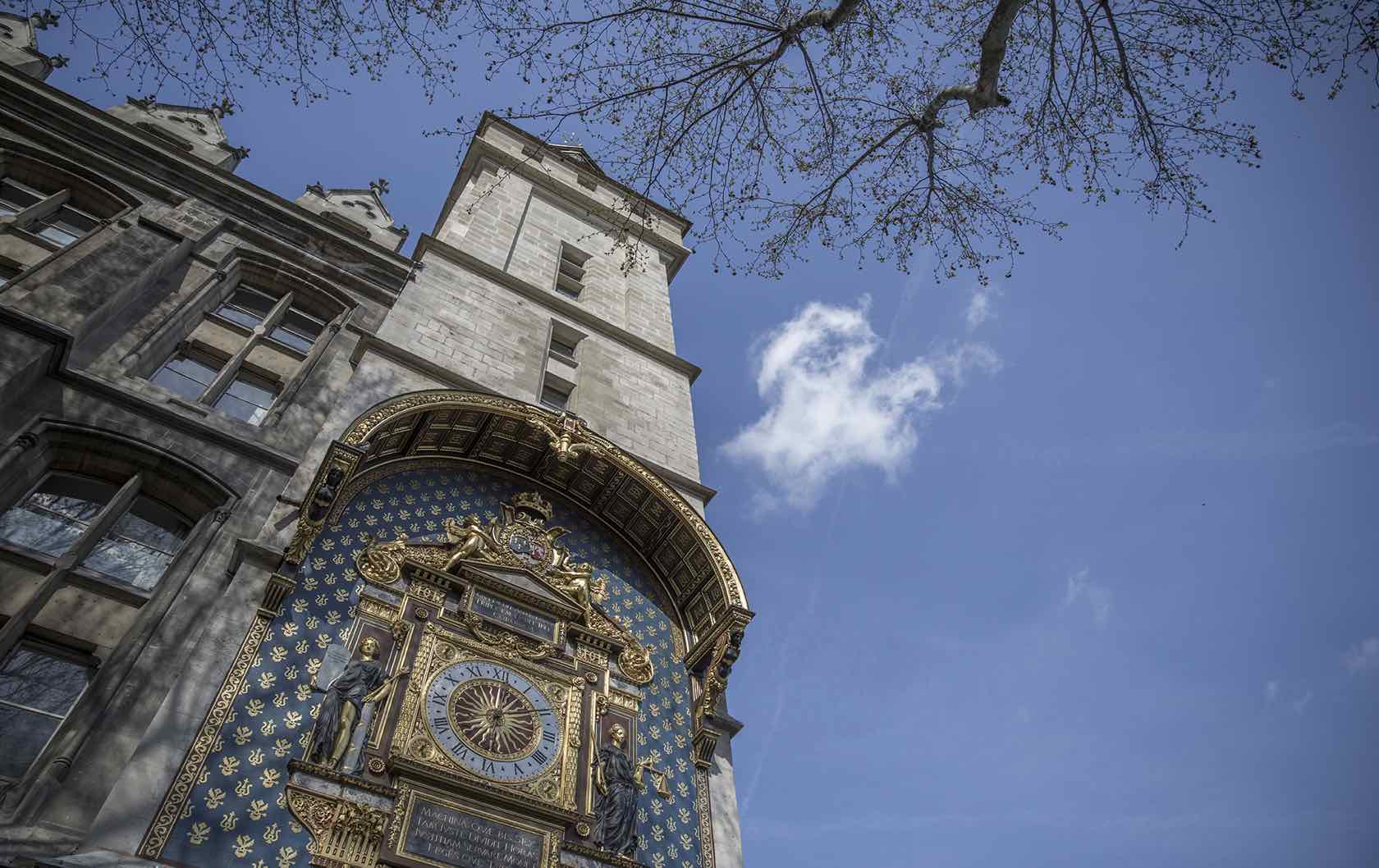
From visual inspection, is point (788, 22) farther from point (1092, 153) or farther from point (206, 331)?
point (206, 331)

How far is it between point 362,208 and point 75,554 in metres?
13.2

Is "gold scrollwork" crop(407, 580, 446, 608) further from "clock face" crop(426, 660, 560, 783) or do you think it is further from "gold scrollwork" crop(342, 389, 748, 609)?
"gold scrollwork" crop(342, 389, 748, 609)

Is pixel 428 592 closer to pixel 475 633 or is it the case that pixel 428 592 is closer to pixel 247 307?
pixel 475 633

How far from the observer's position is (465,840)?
32.6ft

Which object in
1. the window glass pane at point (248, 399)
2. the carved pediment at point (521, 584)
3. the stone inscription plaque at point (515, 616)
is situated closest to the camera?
Result: the stone inscription plaque at point (515, 616)

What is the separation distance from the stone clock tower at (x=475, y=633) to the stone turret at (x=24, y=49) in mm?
8618

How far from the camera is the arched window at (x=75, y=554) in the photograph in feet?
30.1

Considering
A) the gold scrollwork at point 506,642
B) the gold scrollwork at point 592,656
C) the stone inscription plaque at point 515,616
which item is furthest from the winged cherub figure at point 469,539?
the gold scrollwork at point 592,656

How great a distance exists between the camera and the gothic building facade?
929 cm

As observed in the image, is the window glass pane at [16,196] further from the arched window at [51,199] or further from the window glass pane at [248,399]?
the window glass pane at [248,399]

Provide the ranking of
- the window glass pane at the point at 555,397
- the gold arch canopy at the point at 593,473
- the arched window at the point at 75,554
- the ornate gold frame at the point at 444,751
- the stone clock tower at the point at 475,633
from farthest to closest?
the window glass pane at the point at 555,397 < the gold arch canopy at the point at 593,473 < the ornate gold frame at the point at 444,751 < the stone clock tower at the point at 475,633 < the arched window at the point at 75,554

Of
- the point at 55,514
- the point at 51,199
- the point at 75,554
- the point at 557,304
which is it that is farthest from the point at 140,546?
the point at 557,304

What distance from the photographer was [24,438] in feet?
34.5

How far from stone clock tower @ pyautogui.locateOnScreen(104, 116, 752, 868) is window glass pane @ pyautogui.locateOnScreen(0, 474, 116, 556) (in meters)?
1.99
